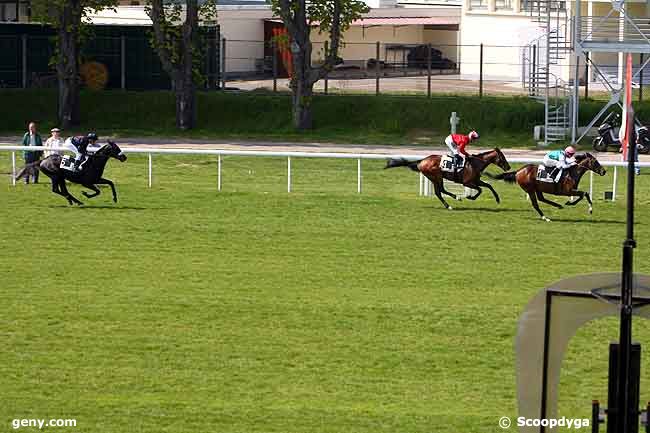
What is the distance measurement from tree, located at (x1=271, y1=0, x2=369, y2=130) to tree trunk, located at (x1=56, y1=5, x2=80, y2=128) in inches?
161

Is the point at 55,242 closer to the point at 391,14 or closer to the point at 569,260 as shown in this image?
the point at 569,260

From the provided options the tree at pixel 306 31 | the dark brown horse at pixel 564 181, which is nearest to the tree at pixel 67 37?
the tree at pixel 306 31

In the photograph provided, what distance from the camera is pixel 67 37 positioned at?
90.9 feet

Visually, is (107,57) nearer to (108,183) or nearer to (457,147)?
(108,183)

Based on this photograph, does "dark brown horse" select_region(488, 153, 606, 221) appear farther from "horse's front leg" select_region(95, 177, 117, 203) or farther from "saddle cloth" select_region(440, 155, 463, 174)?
"horse's front leg" select_region(95, 177, 117, 203)

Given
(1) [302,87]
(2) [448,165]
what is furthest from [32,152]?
(1) [302,87]

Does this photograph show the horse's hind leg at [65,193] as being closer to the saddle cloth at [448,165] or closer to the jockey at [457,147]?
the saddle cloth at [448,165]

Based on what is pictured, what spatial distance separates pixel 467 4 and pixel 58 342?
27.4 m

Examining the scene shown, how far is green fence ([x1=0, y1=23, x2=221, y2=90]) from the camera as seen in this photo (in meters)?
30.2

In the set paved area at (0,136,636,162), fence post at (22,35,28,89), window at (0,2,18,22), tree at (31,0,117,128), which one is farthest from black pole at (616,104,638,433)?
window at (0,2,18,22)

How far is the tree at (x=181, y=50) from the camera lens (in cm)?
2728

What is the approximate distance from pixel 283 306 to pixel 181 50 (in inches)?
656

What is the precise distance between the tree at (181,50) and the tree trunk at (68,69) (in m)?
1.60

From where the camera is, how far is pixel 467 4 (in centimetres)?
3666
